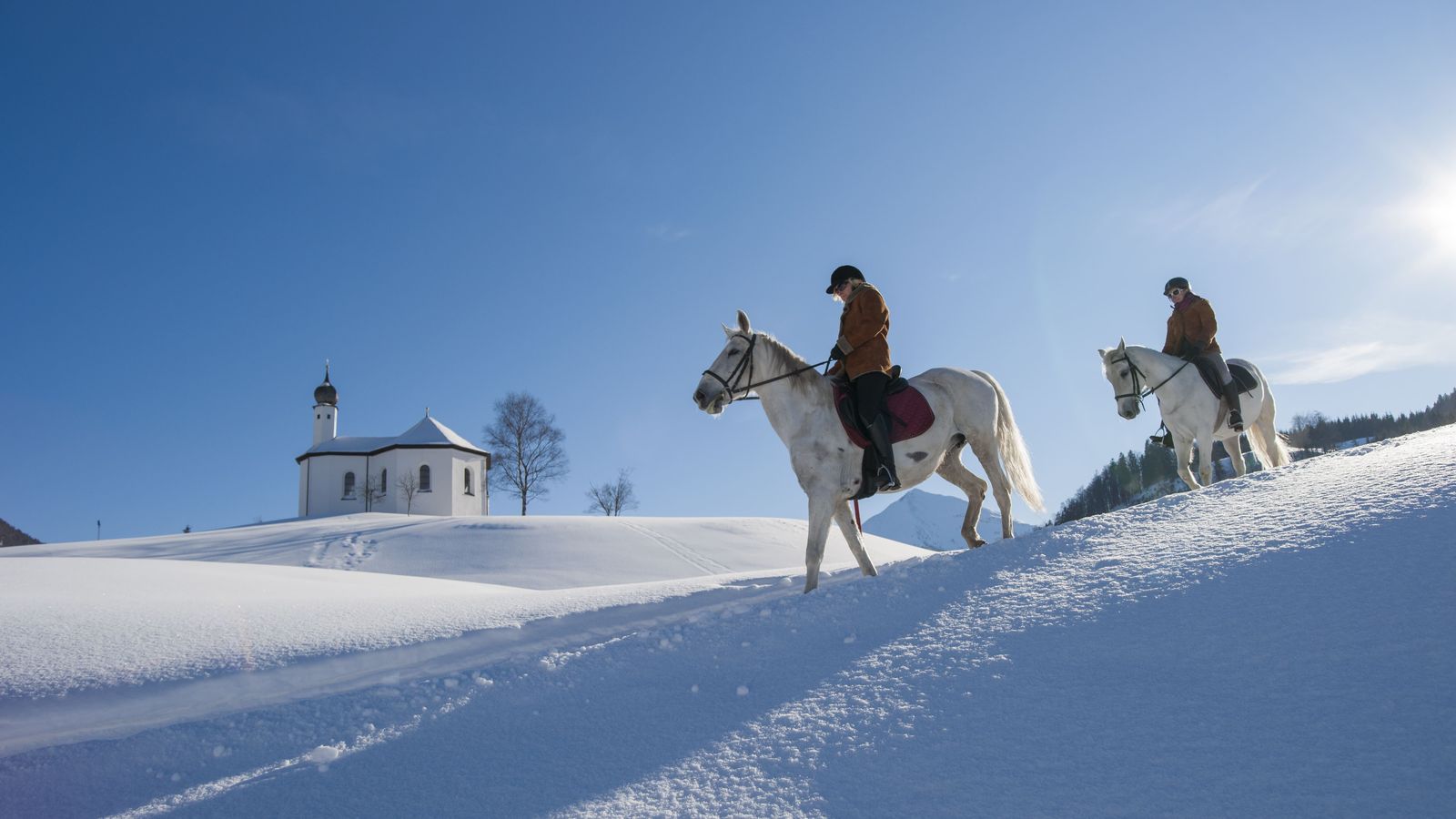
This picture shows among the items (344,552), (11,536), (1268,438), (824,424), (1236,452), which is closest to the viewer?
(824,424)

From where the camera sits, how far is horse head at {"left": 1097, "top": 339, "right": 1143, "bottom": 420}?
9000mm

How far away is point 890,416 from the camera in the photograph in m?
6.45

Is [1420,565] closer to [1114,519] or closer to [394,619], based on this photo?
[1114,519]

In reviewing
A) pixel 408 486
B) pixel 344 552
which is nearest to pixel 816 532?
pixel 344 552

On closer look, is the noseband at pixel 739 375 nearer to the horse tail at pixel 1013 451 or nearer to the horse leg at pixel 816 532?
the horse leg at pixel 816 532

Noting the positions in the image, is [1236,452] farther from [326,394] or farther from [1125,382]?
[326,394]

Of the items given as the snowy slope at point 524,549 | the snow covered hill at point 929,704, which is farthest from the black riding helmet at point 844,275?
the snowy slope at point 524,549

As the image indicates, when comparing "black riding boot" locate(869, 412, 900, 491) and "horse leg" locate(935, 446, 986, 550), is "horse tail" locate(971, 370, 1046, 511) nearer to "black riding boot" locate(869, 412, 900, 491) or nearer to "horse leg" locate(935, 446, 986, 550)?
"horse leg" locate(935, 446, 986, 550)

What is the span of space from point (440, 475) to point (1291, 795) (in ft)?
164

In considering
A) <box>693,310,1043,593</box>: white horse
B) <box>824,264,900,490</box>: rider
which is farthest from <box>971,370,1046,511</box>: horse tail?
<box>824,264,900,490</box>: rider

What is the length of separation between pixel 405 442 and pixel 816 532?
155 feet

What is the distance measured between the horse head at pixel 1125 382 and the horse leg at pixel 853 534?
428cm

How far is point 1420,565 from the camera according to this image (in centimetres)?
331

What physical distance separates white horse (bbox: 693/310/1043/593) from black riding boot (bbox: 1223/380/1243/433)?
3641 mm
